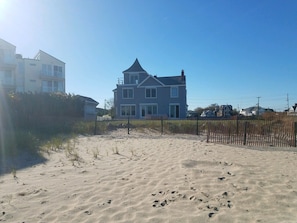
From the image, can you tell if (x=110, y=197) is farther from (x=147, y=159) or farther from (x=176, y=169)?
(x=147, y=159)

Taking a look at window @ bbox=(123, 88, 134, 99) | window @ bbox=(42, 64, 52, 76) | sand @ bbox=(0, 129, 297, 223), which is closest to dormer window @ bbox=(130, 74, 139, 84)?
window @ bbox=(123, 88, 134, 99)

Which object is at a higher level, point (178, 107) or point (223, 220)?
point (178, 107)

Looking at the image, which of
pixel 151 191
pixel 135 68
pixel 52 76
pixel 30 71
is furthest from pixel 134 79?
pixel 151 191

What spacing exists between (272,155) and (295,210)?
5440 millimetres

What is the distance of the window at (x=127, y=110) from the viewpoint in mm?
39844

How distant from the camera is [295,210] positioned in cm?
380

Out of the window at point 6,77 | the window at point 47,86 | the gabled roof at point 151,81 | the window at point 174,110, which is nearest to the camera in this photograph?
the window at point 174,110

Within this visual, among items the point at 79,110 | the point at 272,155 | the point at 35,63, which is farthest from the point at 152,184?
the point at 35,63

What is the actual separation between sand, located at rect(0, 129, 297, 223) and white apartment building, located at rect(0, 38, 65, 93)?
39934 mm

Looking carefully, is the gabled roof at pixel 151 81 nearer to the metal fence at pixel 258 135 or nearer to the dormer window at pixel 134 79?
the dormer window at pixel 134 79

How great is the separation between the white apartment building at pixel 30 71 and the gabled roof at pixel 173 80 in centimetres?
2181

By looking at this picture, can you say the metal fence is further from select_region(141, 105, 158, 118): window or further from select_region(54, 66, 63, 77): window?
select_region(54, 66, 63, 77): window

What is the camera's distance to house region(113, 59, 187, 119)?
3825cm

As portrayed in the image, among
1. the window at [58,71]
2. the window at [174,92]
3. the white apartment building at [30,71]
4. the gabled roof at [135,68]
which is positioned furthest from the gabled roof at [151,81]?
the window at [58,71]
